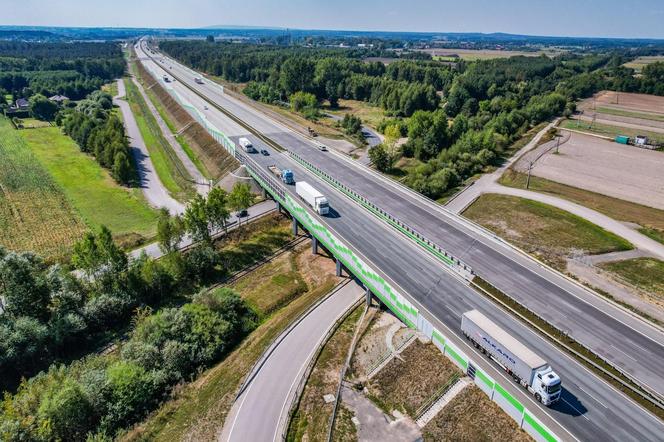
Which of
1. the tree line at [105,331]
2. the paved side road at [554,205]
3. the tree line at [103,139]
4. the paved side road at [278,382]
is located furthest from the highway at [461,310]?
the tree line at [103,139]

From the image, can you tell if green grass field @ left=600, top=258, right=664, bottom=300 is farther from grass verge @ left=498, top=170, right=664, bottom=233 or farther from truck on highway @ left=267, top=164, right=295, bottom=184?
truck on highway @ left=267, top=164, right=295, bottom=184

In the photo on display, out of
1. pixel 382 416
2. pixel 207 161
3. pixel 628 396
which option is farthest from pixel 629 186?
pixel 207 161

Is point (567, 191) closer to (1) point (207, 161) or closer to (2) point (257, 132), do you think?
(2) point (257, 132)

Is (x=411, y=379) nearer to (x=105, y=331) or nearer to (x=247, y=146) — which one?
(x=105, y=331)

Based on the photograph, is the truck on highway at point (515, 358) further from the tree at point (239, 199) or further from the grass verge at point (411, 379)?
the tree at point (239, 199)

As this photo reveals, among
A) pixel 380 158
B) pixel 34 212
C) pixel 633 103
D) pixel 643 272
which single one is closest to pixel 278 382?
pixel 643 272

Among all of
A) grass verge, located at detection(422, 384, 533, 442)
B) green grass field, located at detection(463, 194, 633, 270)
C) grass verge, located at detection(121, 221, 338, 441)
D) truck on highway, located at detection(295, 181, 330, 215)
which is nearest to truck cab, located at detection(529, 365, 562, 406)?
grass verge, located at detection(422, 384, 533, 442)
